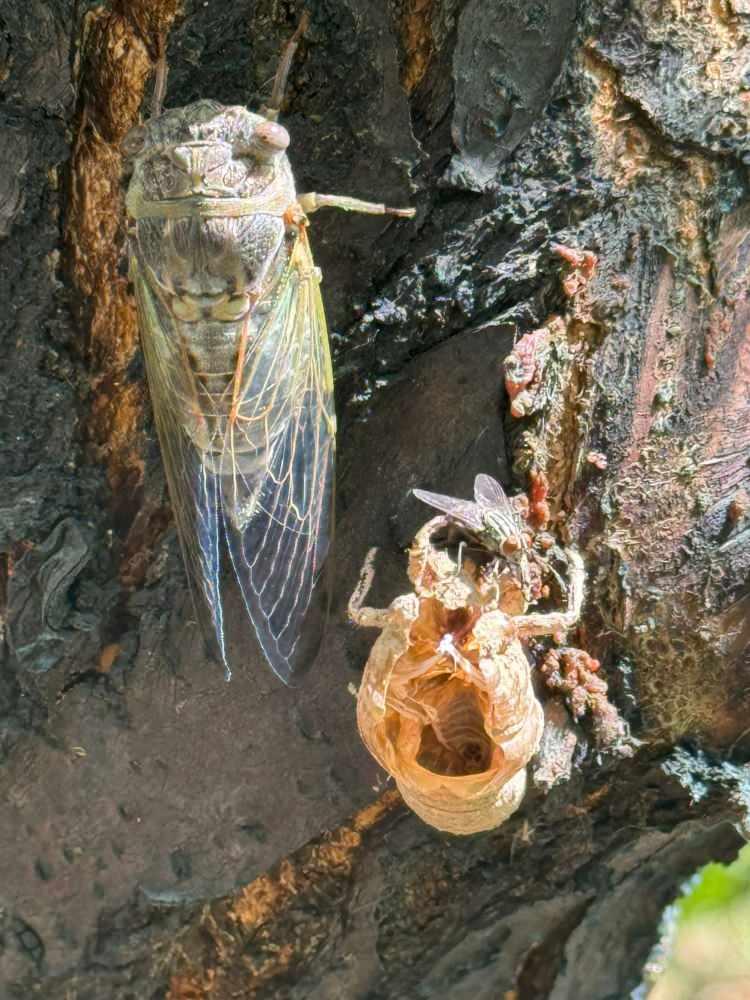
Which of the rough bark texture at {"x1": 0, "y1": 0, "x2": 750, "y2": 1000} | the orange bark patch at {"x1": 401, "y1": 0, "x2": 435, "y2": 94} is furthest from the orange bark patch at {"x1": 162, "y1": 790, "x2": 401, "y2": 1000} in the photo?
the orange bark patch at {"x1": 401, "y1": 0, "x2": 435, "y2": 94}

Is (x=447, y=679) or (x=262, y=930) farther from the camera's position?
(x=262, y=930)

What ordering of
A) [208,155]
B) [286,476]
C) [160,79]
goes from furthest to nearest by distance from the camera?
[286,476] → [208,155] → [160,79]

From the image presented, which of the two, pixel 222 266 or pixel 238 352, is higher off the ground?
pixel 222 266

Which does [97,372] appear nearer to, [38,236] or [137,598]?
[38,236]

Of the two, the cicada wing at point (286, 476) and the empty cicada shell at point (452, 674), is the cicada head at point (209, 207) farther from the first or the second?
the empty cicada shell at point (452, 674)

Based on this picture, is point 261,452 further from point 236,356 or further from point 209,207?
point 209,207

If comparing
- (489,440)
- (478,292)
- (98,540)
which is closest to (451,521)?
(489,440)

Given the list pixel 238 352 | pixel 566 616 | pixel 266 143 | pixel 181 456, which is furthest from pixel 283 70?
pixel 566 616
